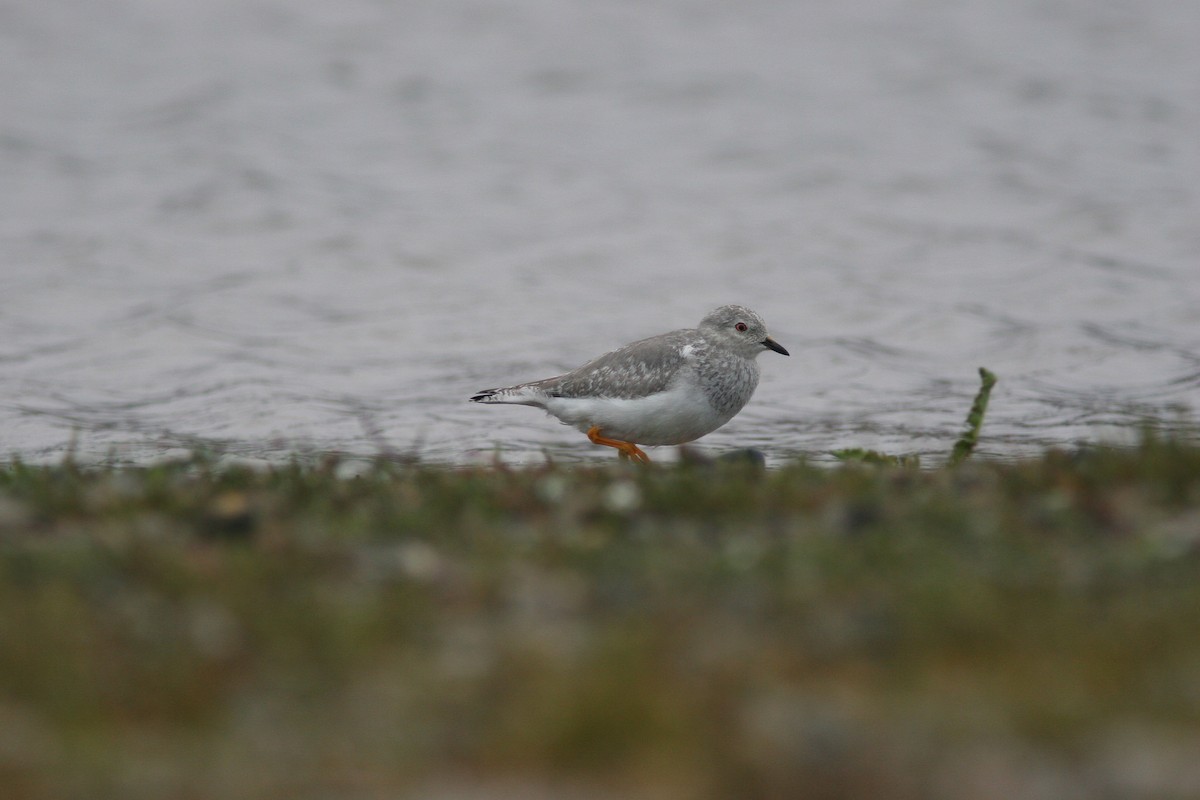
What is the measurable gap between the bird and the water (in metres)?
0.93

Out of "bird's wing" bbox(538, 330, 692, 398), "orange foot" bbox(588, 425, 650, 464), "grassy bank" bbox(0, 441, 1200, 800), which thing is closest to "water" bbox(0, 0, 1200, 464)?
"orange foot" bbox(588, 425, 650, 464)

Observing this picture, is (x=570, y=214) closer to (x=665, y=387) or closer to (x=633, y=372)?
(x=633, y=372)

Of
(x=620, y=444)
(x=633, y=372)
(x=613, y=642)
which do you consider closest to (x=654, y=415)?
(x=633, y=372)

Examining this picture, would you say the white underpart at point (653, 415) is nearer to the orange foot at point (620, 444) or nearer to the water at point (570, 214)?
the orange foot at point (620, 444)

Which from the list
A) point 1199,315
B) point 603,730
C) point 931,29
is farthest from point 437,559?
point 931,29

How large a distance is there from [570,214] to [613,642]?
694 inches

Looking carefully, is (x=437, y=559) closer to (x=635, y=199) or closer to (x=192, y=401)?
(x=192, y=401)

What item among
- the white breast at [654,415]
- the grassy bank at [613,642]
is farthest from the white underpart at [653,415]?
the grassy bank at [613,642]

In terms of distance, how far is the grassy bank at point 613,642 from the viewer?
347cm

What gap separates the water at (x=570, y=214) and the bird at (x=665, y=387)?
0.93 metres

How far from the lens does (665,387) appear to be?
10.1 meters

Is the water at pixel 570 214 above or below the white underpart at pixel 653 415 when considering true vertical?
above

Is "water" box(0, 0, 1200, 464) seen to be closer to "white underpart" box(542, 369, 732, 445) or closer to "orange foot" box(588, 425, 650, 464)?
"orange foot" box(588, 425, 650, 464)

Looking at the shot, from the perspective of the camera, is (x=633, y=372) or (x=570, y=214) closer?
(x=633, y=372)
